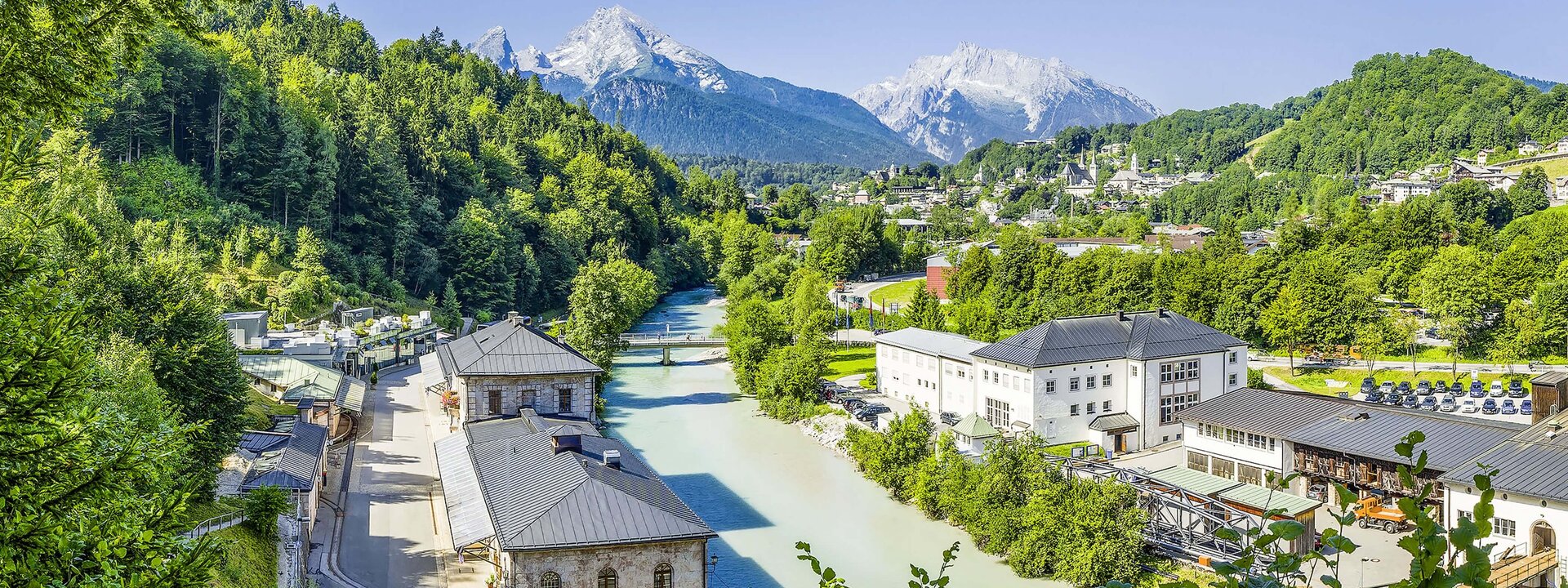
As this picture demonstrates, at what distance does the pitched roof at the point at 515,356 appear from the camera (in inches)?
1168

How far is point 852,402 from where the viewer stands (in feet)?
139

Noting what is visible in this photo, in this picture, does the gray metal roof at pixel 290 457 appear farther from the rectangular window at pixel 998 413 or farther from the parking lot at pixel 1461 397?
the parking lot at pixel 1461 397

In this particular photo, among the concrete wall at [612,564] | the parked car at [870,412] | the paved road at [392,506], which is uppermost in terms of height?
the concrete wall at [612,564]

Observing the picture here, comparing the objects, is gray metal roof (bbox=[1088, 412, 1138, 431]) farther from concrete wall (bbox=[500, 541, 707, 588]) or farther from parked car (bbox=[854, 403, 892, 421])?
concrete wall (bbox=[500, 541, 707, 588])

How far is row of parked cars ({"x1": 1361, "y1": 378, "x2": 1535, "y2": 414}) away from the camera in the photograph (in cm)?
3618

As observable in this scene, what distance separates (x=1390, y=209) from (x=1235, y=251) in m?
12.3

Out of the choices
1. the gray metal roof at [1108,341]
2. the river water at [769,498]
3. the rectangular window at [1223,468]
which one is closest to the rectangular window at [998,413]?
the gray metal roof at [1108,341]

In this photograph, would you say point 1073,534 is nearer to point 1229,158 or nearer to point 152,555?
point 152,555

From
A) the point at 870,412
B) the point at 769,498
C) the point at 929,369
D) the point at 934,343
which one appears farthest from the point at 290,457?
the point at 934,343

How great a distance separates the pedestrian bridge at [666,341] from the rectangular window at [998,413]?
61.6 ft

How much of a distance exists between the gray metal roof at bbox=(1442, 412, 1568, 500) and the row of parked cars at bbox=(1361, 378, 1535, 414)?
45.1 feet

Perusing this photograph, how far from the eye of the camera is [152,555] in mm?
7234

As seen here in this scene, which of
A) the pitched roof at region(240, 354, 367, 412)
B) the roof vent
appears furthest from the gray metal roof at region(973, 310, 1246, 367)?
the pitched roof at region(240, 354, 367, 412)

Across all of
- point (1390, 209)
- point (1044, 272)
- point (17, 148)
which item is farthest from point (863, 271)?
point (17, 148)
